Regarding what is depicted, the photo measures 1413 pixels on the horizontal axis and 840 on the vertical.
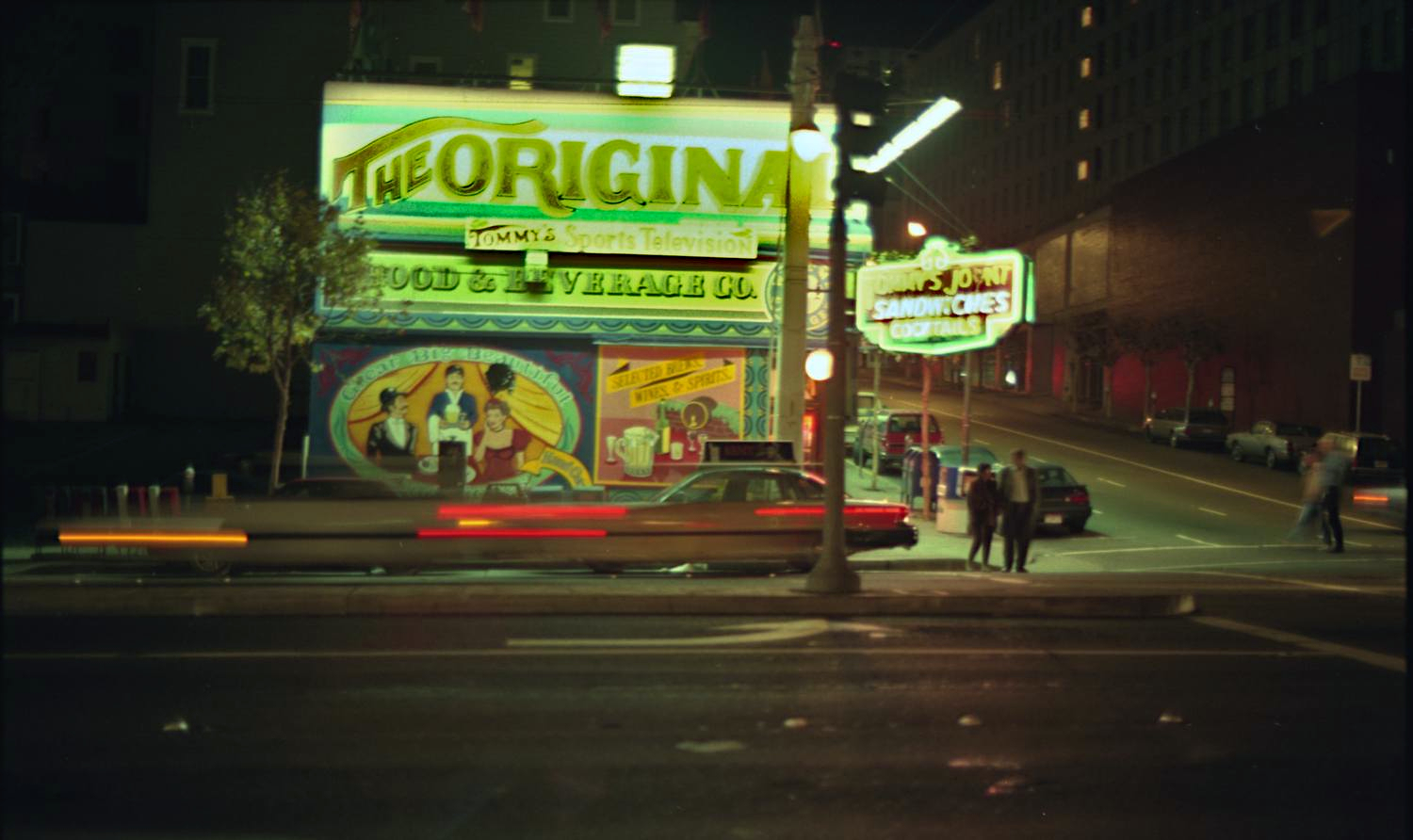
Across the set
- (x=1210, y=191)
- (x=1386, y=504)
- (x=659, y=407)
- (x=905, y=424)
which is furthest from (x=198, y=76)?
(x=1210, y=191)

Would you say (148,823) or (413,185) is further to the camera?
(413,185)

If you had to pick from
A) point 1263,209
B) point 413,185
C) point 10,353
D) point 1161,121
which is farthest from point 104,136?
point 1161,121

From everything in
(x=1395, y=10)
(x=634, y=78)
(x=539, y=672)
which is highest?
(x=1395, y=10)

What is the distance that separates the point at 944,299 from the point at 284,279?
12.0 m

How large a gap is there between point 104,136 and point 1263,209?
45.0 m

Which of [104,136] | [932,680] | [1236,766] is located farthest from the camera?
[104,136]

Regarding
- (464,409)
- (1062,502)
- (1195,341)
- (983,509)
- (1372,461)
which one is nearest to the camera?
(983,509)

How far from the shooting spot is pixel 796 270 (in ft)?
65.5

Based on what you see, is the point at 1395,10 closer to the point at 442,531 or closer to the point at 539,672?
the point at 442,531

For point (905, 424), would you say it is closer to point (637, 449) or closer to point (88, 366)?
point (637, 449)

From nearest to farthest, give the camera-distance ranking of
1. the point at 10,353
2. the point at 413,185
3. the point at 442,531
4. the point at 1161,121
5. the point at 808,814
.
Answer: the point at 808,814, the point at 442,531, the point at 413,185, the point at 10,353, the point at 1161,121

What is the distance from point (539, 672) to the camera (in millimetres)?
10102

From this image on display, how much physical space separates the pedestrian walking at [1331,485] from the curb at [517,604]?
9.17 m

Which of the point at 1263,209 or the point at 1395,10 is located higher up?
the point at 1395,10
